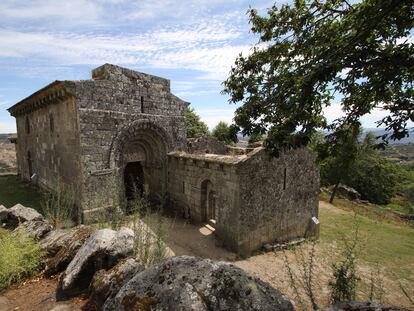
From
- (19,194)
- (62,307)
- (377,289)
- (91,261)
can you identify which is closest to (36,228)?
(91,261)

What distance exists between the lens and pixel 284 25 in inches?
243

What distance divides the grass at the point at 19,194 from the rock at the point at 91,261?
986cm

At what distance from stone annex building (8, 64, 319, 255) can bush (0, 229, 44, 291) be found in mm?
4184

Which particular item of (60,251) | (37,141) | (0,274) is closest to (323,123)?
(60,251)

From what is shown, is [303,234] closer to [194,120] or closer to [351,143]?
[351,143]

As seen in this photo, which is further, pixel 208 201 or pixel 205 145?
pixel 205 145

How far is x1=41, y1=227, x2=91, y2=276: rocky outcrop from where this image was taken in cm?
436

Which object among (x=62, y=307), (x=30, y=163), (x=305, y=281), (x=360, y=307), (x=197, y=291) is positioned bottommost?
(x=62, y=307)

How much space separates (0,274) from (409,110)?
686cm

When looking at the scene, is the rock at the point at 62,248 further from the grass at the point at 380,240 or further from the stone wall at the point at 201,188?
the grass at the point at 380,240

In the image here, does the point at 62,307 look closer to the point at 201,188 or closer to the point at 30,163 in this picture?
the point at 201,188

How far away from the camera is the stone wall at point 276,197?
9.43 metres

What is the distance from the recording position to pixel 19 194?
48.6 feet

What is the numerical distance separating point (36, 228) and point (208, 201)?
275 inches
